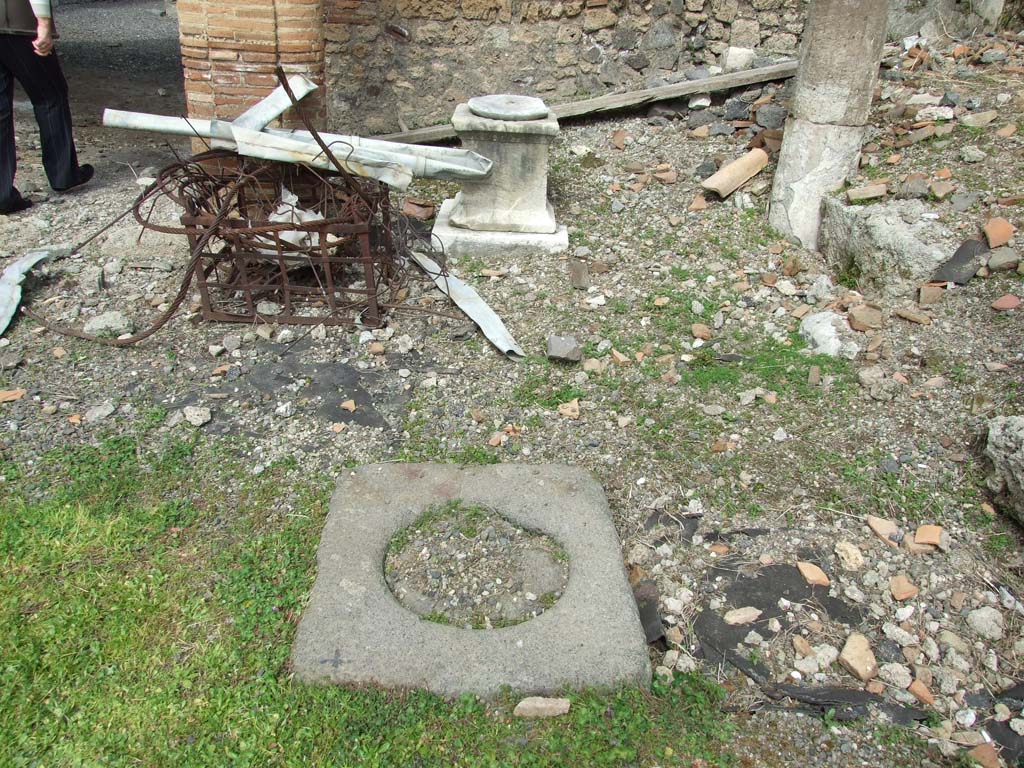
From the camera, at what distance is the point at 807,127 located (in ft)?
16.0

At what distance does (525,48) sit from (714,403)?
433 cm

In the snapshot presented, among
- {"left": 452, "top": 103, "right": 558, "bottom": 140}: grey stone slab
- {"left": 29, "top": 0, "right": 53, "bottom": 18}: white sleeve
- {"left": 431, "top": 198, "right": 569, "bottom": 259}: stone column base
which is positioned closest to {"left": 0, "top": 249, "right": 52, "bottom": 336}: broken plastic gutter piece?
{"left": 29, "top": 0, "right": 53, "bottom": 18}: white sleeve

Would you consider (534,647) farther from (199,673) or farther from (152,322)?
(152,322)

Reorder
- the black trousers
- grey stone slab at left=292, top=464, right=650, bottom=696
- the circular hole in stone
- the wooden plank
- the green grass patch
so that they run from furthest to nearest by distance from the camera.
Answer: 1. the wooden plank
2. the black trousers
3. the circular hole in stone
4. grey stone slab at left=292, top=464, right=650, bottom=696
5. the green grass patch

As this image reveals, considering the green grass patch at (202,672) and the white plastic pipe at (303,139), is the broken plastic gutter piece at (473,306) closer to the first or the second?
the white plastic pipe at (303,139)

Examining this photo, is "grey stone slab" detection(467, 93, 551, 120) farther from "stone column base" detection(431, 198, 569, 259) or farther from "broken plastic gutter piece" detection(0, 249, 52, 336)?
"broken plastic gutter piece" detection(0, 249, 52, 336)

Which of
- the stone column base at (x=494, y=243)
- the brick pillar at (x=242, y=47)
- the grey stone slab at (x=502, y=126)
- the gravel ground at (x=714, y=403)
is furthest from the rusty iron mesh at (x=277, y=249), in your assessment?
the grey stone slab at (x=502, y=126)

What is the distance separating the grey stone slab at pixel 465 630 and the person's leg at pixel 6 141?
4.01 m

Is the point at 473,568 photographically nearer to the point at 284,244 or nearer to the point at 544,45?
the point at 284,244

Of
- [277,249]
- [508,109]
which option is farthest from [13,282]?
[508,109]

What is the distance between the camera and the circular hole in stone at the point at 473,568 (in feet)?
9.02

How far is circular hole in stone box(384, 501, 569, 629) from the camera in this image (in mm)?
2748

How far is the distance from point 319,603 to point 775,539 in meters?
1.78

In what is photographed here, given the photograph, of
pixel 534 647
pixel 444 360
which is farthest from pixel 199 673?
pixel 444 360
